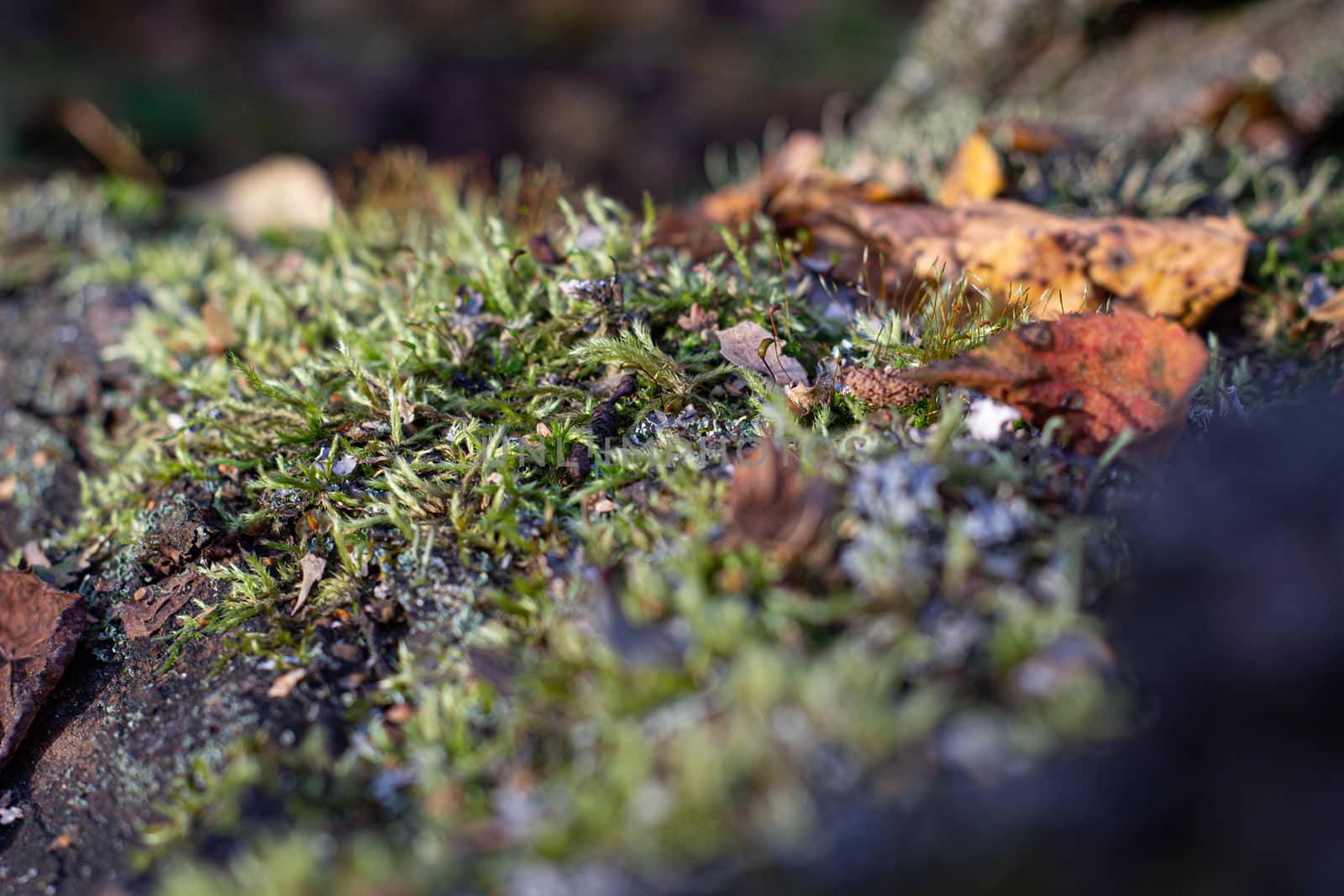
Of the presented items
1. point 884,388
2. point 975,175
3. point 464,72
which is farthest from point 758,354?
point 464,72

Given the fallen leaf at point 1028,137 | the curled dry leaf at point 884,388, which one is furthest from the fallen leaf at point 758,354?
the fallen leaf at point 1028,137

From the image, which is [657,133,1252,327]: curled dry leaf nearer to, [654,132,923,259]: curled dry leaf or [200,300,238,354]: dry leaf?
[654,132,923,259]: curled dry leaf

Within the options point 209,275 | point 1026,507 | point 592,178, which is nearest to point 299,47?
point 592,178

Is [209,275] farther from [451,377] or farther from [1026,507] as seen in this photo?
[1026,507]

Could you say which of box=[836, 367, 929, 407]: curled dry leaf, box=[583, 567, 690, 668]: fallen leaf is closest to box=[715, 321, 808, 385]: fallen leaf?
box=[836, 367, 929, 407]: curled dry leaf

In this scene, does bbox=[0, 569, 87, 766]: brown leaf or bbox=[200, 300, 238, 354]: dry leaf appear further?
bbox=[200, 300, 238, 354]: dry leaf
